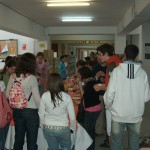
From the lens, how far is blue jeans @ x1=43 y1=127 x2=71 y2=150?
3029mm

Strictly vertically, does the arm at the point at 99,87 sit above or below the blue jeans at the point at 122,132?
above

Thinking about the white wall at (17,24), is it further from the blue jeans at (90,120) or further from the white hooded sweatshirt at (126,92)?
the white hooded sweatshirt at (126,92)

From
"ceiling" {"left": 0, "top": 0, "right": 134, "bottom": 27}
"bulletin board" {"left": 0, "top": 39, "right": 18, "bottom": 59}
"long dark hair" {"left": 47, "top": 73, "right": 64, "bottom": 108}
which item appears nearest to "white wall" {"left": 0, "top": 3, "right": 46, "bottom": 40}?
"ceiling" {"left": 0, "top": 0, "right": 134, "bottom": 27}

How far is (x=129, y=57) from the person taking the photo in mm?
3078

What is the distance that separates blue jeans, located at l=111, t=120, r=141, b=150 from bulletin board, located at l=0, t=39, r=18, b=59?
831 cm

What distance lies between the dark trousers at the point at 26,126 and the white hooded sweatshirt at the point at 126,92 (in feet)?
3.19

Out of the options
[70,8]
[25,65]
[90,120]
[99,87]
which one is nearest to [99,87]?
[99,87]

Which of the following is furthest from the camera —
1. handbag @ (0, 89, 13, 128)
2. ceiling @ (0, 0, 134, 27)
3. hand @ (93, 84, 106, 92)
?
ceiling @ (0, 0, 134, 27)

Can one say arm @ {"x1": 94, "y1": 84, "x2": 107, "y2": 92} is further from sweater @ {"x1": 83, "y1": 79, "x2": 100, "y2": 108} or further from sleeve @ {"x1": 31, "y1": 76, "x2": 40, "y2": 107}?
sleeve @ {"x1": 31, "y1": 76, "x2": 40, "y2": 107}

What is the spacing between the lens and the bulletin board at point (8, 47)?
10.9 metres

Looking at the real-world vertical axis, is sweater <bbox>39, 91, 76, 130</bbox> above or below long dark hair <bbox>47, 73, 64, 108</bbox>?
below

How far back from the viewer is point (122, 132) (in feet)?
10.3

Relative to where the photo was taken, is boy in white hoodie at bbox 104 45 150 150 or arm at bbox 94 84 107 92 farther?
arm at bbox 94 84 107 92

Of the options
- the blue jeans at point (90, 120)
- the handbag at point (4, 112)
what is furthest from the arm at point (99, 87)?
the handbag at point (4, 112)
